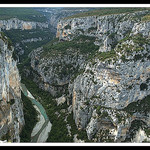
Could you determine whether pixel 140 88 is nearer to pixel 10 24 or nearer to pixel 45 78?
pixel 45 78

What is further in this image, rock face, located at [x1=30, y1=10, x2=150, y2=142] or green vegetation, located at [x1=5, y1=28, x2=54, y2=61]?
green vegetation, located at [x1=5, y1=28, x2=54, y2=61]

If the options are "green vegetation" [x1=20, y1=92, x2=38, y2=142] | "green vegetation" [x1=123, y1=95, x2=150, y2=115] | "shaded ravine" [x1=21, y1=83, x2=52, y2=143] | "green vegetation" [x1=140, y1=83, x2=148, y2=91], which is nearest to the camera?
"green vegetation" [x1=123, y1=95, x2=150, y2=115]

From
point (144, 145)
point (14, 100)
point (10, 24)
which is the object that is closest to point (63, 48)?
point (14, 100)

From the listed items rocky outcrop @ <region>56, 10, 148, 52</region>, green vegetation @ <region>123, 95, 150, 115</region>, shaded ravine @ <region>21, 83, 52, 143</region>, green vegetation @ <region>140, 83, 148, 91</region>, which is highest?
rocky outcrop @ <region>56, 10, 148, 52</region>

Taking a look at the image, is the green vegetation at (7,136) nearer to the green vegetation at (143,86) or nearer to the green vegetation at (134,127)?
the green vegetation at (134,127)

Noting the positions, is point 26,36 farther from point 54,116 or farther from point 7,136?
point 7,136

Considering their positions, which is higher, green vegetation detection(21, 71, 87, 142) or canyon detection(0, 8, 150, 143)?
canyon detection(0, 8, 150, 143)

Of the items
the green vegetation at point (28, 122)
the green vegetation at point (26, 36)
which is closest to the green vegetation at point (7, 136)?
the green vegetation at point (28, 122)

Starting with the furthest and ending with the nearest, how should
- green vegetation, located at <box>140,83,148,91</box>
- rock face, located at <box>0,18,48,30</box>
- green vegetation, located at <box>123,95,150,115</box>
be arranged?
rock face, located at <box>0,18,48,30</box>
green vegetation, located at <box>140,83,148,91</box>
green vegetation, located at <box>123,95,150,115</box>

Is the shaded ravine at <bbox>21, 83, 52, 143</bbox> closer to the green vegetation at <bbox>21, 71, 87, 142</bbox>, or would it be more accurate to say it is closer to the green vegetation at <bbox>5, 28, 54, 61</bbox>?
the green vegetation at <bbox>21, 71, 87, 142</bbox>

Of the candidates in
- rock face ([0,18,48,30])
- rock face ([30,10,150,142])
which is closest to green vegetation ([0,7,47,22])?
rock face ([0,18,48,30])

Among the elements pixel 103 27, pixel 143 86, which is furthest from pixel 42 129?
pixel 103 27
